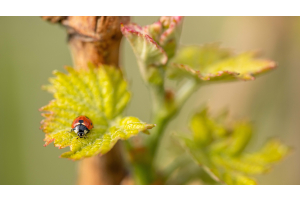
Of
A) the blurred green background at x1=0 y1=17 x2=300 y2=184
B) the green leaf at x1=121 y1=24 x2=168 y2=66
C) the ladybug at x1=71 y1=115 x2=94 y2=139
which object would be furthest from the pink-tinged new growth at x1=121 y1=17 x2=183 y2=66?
the blurred green background at x1=0 y1=17 x2=300 y2=184

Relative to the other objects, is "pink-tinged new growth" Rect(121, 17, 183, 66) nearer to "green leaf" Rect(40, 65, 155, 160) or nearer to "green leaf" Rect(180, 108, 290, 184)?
"green leaf" Rect(40, 65, 155, 160)

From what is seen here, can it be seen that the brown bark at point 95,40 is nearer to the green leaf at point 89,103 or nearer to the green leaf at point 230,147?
the green leaf at point 89,103

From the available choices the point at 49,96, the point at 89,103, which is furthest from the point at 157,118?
the point at 49,96

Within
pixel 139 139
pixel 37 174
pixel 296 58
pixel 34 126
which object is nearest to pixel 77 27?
pixel 139 139

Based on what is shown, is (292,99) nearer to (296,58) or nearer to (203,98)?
(296,58)

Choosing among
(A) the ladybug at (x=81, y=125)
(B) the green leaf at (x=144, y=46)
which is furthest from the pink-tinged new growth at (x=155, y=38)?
(A) the ladybug at (x=81, y=125)

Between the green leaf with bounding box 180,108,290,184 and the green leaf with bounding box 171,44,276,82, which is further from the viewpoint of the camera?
the green leaf with bounding box 180,108,290,184
